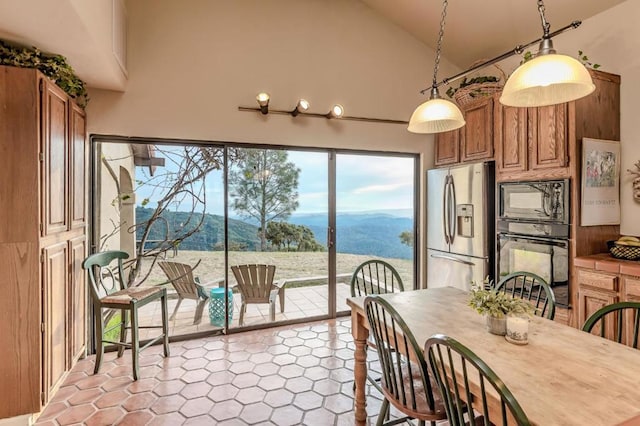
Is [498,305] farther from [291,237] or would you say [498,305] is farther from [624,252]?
[291,237]

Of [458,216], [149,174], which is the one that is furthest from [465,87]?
[149,174]

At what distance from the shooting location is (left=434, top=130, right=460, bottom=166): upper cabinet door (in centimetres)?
394

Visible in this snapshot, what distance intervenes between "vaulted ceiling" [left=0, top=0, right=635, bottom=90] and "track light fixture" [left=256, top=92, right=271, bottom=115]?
121 centimetres

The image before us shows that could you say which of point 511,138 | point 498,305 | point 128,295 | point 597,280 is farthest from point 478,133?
point 128,295

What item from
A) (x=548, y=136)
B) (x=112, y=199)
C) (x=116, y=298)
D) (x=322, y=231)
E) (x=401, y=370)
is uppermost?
(x=548, y=136)

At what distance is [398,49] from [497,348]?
12.3ft

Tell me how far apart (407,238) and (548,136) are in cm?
195

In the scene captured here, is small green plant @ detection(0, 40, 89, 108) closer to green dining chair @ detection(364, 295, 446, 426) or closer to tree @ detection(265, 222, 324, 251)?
tree @ detection(265, 222, 324, 251)

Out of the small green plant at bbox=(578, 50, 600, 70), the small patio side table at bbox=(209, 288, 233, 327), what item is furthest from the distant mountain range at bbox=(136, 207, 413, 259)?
the small green plant at bbox=(578, 50, 600, 70)

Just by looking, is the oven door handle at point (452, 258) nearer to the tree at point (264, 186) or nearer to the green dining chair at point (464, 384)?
the tree at point (264, 186)

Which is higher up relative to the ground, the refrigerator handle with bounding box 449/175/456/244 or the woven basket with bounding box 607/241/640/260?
the refrigerator handle with bounding box 449/175/456/244

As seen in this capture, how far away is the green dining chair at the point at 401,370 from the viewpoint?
58.9 inches

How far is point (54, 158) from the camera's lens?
7.71ft

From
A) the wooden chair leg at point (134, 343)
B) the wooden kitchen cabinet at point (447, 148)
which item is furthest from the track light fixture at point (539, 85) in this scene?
the wooden chair leg at point (134, 343)
